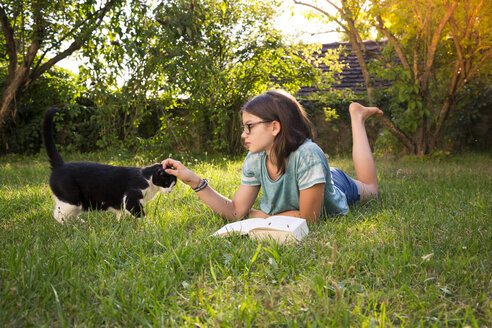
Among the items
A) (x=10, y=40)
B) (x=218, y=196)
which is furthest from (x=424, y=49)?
(x=10, y=40)

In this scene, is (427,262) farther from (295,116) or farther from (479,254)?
(295,116)

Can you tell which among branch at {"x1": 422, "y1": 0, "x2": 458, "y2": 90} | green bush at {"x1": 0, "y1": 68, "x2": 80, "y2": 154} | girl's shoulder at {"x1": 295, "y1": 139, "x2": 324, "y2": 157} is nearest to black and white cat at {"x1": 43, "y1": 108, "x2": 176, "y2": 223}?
girl's shoulder at {"x1": 295, "y1": 139, "x2": 324, "y2": 157}

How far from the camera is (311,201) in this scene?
8.41 feet

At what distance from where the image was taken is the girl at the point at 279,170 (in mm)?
2578

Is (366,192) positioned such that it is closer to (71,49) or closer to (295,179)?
(295,179)

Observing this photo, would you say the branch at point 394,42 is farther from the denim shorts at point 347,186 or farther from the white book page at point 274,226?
the white book page at point 274,226

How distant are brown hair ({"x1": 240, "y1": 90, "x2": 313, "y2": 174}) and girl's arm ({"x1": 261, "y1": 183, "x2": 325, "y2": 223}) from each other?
266 mm

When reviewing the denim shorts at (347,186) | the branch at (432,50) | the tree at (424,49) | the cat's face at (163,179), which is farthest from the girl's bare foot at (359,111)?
the branch at (432,50)

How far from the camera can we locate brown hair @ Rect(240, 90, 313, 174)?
2.60 meters

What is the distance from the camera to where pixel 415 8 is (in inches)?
230

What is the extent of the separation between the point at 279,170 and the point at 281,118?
0.39 meters

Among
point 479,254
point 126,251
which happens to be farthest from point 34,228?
point 479,254

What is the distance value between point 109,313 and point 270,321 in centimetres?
61

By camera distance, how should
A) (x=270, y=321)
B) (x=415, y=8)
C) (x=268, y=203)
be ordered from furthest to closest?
(x=415, y=8), (x=268, y=203), (x=270, y=321)
